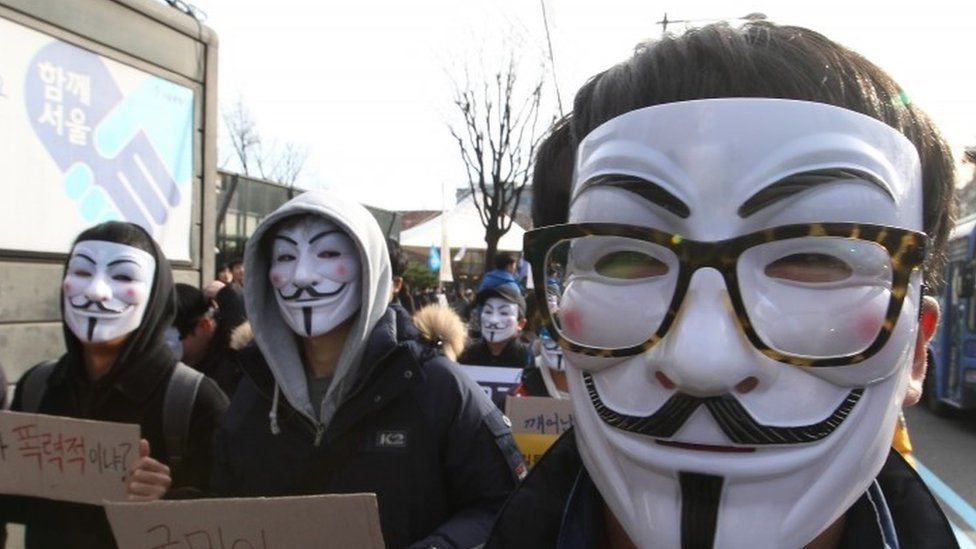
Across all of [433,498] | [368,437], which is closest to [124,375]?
[368,437]

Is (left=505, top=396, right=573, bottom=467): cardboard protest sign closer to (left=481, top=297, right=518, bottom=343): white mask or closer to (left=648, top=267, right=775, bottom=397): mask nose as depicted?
(left=481, top=297, right=518, bottom=343): white mask

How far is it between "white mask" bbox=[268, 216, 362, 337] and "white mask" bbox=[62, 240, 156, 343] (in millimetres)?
671

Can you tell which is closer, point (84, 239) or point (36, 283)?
point (84, 239)

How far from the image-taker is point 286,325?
2.38 m

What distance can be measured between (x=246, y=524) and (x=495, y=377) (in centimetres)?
337

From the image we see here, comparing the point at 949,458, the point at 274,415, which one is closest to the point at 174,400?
the point at 274,415

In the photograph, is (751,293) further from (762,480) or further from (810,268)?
(762,480)

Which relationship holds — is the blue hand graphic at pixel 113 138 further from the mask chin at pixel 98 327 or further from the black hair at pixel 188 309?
the mask chin at pixel 98 327

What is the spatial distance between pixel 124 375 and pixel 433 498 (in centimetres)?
118

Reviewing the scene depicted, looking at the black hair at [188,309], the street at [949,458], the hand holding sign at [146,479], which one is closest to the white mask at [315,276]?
the hand holding sign at [146,479]

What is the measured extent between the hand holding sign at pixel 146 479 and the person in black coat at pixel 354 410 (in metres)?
0.17

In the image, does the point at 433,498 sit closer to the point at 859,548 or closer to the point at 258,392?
the point at 258,392

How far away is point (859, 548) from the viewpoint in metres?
1.17

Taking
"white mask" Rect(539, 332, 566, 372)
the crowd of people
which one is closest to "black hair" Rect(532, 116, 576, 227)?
the crowd of people
